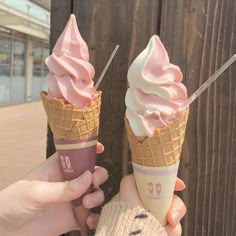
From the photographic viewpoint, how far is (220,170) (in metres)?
1.31

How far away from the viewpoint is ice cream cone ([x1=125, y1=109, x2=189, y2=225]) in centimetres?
101

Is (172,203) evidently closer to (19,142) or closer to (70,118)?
(70,118)

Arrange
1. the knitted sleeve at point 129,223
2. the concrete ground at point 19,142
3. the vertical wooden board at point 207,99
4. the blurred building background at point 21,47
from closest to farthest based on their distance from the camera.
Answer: the knitted sleeve at point 129,223, the vertical wooden board at point 207,99, the concrete ground at point 19,142, the blurred building background at point 21,47

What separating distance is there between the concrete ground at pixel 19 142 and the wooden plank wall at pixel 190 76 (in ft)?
11.0

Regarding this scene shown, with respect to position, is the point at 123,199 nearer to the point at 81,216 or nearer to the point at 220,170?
the point at 81,216

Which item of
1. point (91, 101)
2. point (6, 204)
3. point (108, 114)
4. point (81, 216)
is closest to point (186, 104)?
point (91, 101)

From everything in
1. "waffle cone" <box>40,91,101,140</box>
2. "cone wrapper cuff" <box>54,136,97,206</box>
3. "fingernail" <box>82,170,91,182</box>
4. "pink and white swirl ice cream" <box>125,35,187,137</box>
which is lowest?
"fingernail" <box>82,170,91,182</box>

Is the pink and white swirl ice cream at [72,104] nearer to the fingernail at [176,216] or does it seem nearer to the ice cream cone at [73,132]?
the ice cream cone at [73,132]

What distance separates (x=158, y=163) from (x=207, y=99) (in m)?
0.39

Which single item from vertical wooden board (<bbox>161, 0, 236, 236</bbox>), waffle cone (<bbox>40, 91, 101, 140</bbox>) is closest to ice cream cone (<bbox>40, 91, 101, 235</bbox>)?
waffle cone (<bbox>40, 91, 101, 140</bbox>)

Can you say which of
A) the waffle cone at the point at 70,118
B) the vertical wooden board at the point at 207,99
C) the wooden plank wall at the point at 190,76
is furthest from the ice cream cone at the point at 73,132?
the vertical wooden board at the point at 207,99

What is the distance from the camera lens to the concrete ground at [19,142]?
5.27 metres

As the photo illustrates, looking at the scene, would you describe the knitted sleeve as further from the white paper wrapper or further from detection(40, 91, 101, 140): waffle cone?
detection(40, 91, 101, 140): waffle cone

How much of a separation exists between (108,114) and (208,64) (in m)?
0.39
